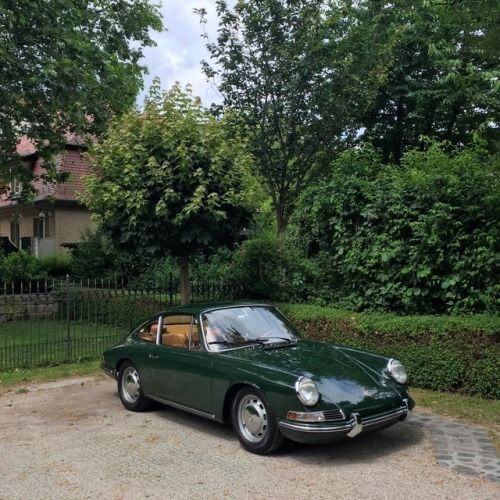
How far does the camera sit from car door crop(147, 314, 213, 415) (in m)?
6.06

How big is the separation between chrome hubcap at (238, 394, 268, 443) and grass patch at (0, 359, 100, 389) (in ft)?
16.9

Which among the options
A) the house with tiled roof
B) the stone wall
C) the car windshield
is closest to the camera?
the car windshield

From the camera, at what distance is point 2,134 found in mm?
15109

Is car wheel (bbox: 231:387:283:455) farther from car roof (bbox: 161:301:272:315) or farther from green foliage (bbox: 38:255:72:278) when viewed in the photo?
green foliage (bbox: 38:255:72:278)

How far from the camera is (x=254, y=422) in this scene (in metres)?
5.54

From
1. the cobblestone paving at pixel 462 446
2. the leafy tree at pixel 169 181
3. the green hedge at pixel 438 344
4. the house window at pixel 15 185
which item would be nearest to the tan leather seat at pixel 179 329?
the cobblestone paving at pixel 462 446

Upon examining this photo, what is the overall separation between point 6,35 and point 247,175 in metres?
6.93

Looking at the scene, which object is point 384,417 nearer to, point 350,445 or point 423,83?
point 350,445

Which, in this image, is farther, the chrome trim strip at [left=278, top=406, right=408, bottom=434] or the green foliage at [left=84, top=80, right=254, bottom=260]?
the green foliage at [left=84, top=80, right=254, bottom=260]

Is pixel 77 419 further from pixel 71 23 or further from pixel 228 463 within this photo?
pixel 71 23

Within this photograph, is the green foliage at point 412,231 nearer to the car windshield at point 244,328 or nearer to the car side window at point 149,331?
the car windshield at point 244,328

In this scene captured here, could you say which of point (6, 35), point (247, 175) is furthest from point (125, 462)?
point (6, 35)

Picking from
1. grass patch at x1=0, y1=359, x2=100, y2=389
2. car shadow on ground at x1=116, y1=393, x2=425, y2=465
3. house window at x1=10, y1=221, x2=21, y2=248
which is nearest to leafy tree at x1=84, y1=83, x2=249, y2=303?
grass patch at x1=0, y1=359, x2=100, y2=389

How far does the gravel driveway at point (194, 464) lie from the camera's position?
4.65 m
